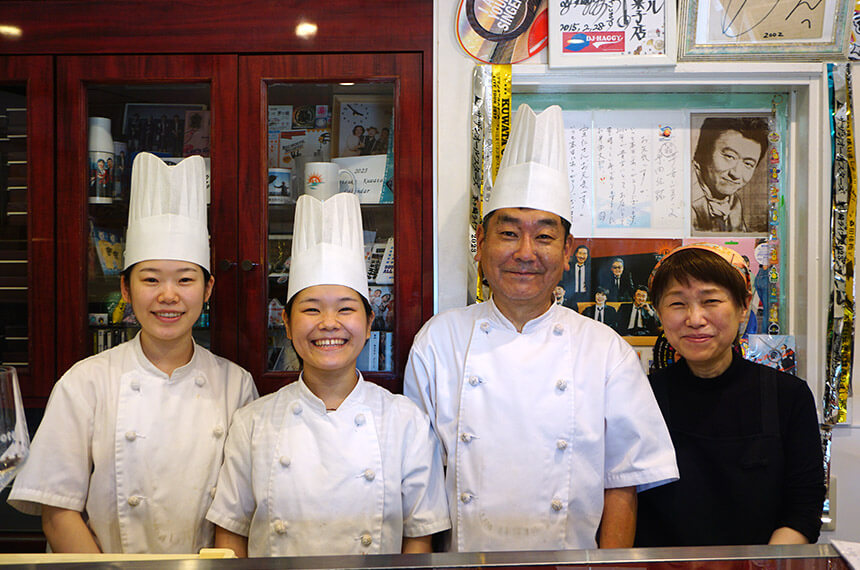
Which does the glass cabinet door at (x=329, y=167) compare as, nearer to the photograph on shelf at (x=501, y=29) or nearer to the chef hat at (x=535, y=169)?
the photograph on shelf at (x=501, y=29)

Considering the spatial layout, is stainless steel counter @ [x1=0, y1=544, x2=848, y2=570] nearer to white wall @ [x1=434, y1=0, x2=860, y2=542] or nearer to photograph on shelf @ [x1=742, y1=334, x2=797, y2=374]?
white wall @ [x1=434, y1=0, x2=860, y2=542]

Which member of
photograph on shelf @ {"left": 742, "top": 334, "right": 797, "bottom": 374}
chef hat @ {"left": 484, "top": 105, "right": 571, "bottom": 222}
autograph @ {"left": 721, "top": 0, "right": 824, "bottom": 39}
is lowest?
photograph on shelf @ {"left": 742, "top": 334, "right": 797, "bottom": 374}

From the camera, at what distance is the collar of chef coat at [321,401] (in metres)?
1.56

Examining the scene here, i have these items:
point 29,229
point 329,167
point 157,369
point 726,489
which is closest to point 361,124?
point 329,167

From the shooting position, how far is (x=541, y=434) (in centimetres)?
162

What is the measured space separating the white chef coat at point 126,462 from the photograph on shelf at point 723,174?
66.5 inches

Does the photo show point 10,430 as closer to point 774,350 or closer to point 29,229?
point 29,229

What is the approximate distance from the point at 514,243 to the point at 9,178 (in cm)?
157

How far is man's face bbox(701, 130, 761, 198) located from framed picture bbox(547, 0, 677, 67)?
411 mm

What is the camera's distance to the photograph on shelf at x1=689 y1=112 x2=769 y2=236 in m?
2.23

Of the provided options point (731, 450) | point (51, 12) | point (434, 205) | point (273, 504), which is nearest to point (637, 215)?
point (434, 205)

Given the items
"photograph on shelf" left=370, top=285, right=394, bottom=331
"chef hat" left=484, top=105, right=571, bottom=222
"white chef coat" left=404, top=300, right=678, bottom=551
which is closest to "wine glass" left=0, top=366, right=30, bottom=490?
"white chef coat" left=404, top=300, right=678, bottom=551

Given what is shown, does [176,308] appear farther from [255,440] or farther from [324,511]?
[324,511]

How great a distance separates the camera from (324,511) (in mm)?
1500
